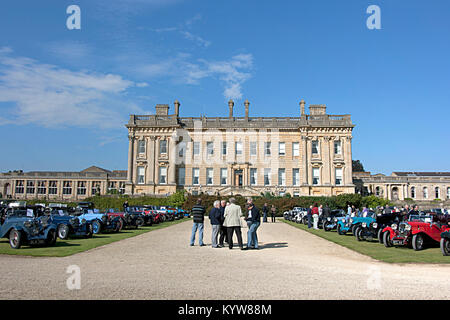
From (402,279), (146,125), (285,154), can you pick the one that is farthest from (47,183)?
(402,279)

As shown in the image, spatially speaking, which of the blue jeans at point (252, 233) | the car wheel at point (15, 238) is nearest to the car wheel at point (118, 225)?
the car wheel at point (15, 238)

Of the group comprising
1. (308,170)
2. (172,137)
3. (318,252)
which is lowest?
(318,252)

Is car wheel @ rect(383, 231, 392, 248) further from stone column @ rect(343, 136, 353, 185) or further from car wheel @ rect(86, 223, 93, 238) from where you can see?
stone column @ rect(343, 136, 353, 185)

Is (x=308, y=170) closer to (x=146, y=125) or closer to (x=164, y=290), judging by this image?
(x=146, y=125)

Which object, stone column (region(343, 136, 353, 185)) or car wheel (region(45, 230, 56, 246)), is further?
stone column (region(343, 136, 353, 185))

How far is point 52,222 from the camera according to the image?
1475 cm

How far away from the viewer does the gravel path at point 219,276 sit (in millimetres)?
6703

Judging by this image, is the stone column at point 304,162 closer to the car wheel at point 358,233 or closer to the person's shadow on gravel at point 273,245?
the car wheel at point 358,233

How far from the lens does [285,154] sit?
5397 centimetres

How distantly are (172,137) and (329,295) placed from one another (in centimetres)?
4852

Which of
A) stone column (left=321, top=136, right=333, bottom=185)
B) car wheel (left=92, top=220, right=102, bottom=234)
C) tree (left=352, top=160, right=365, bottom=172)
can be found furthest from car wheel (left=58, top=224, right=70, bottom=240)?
tree (left=352, top=160, right=365, bottom=172)

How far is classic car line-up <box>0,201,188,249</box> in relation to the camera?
43.9 ft
